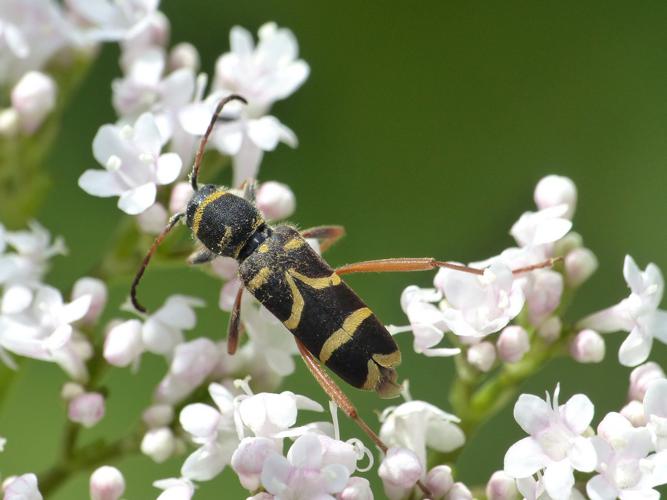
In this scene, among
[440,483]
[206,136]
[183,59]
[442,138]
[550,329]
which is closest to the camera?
[440,483]

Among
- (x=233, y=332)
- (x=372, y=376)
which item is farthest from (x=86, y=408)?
(x=372, y=376)

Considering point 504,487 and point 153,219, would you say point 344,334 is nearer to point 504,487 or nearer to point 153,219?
point 504,487

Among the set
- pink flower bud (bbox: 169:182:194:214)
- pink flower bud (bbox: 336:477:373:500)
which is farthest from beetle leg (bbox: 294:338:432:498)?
pink flower bud (bbox: 169:182:194:214)

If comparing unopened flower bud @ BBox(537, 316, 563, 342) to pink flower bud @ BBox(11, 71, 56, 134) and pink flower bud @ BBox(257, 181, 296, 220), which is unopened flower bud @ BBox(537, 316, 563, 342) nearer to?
pink flower bud @ BBox(257, 181, 296, 220)

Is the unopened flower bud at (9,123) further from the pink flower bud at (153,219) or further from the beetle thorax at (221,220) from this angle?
the beetle thorax at (221,220)

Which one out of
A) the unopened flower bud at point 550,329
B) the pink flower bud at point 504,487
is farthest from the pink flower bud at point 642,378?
the pink flower bud at point 504,487

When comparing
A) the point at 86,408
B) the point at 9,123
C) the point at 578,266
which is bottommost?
the point at 86,408

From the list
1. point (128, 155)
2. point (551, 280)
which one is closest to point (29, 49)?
point (128, 155)
